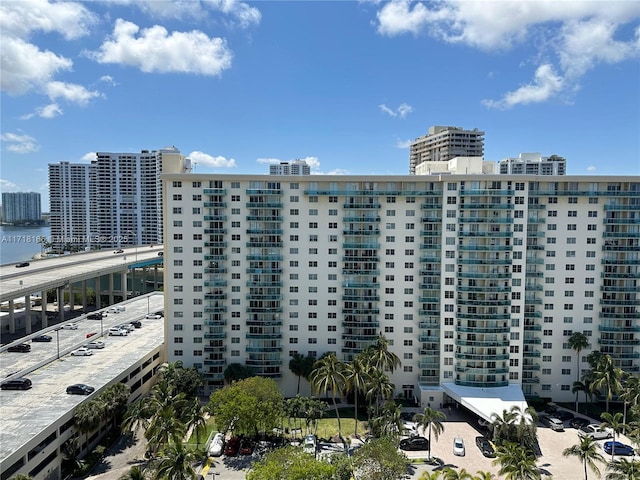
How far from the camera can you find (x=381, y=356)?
5316 cm

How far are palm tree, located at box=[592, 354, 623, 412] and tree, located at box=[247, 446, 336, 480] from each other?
129 ft

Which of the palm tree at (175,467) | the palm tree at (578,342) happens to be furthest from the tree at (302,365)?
the palm tree at (578,342)

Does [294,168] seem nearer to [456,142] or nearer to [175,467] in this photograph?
[456,142]

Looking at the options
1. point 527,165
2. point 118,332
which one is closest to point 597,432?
point 527,165

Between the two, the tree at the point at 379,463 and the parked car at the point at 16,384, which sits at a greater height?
the parked car at the point at 16,384

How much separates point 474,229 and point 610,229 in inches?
802

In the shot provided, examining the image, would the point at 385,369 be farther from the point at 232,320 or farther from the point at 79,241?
the point at 79,241

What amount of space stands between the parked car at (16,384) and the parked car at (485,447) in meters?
54.4

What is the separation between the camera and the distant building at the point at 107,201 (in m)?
182

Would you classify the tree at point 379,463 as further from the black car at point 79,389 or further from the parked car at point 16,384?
the parked car at point 16,384

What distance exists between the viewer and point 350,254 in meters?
61.2

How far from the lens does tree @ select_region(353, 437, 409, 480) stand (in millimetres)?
35438

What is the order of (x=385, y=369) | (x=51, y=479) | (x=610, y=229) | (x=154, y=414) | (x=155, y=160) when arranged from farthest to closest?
(x=155, y=160)
(x=610, y=229)
(x=385, y=369)
(x=154, y=414)
(x=51, y=479)

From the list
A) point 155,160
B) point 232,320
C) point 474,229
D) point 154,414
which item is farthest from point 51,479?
point 155,160
